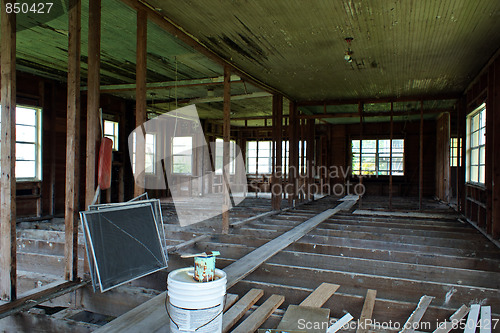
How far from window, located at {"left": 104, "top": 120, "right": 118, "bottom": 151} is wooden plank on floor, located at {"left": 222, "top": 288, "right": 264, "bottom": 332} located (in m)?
6.45

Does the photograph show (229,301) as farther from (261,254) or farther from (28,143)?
(28,143)

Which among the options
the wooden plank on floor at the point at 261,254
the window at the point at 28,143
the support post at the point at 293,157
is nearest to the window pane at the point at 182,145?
the support post at the point at 293,157

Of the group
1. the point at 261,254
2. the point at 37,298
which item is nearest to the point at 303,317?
the point at 261,254

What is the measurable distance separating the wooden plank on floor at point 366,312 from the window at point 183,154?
8.76 m

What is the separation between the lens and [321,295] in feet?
9.25

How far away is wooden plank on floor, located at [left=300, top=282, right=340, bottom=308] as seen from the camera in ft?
8.81

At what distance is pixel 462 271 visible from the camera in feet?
10.5

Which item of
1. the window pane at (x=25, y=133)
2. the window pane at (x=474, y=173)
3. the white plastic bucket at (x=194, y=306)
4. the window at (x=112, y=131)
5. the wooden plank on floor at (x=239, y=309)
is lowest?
the wooden plank on floor at (x=239, y=309)

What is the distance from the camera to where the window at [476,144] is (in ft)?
18.4

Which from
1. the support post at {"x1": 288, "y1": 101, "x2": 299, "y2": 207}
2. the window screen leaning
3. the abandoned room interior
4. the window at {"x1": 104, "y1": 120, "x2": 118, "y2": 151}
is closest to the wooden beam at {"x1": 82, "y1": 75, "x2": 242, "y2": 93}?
the abandoned room interior

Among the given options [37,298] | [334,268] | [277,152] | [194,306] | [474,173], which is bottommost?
[334,268]

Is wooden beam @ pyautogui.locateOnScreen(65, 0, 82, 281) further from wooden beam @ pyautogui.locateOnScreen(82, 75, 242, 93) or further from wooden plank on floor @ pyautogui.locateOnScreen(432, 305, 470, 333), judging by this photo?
wooden beam @ pyautogui.locateOnScreen(82, 75, 242, 93)

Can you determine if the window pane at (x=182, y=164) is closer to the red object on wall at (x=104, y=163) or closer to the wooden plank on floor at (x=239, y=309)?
the red object on wall at (x=104, y=163)

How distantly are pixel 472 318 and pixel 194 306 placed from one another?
6.36 feet
